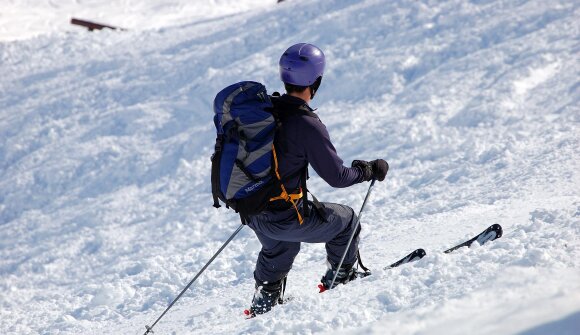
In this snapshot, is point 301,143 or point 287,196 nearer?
point 301,143

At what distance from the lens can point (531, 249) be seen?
397 cm

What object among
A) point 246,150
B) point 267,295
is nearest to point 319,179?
point 267,295

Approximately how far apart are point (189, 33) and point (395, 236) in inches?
391

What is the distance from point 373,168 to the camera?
440cm

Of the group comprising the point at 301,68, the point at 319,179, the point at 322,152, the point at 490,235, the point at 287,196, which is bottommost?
the point at 319,179

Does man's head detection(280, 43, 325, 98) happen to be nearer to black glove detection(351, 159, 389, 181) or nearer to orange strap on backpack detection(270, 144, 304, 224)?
orange strap on backpack detection(270, 144, 304, 224)

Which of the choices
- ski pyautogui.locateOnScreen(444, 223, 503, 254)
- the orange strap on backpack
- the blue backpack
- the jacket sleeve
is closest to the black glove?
the jacket sleeve

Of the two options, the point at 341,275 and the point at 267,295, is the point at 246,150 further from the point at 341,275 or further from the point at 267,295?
the point at 341,275

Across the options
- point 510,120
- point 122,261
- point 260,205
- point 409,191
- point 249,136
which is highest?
point 249,136

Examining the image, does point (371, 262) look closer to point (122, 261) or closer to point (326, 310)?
point (326, 310)

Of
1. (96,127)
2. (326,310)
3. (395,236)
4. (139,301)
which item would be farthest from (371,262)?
(96,127)

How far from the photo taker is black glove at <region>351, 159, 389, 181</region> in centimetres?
432

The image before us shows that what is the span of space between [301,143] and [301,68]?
1.56 ft

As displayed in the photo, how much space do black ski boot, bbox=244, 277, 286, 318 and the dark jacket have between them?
1013 mm
